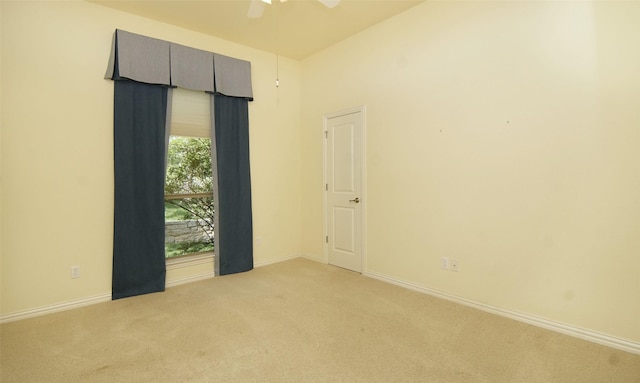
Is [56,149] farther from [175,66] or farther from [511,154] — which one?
[511,154]

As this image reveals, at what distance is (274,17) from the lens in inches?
135

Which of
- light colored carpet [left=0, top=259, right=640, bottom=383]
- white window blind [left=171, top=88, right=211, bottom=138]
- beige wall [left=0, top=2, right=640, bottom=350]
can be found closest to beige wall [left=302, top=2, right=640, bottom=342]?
beige wall [left=0, top=2, right=640, bottom=350]

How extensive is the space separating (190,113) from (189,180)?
82cm

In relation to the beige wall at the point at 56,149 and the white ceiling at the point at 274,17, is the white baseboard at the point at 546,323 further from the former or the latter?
the beige wall at the point at 56,149

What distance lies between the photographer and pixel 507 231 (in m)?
2.72

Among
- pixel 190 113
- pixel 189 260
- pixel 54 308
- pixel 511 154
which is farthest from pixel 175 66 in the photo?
pixel 511 154

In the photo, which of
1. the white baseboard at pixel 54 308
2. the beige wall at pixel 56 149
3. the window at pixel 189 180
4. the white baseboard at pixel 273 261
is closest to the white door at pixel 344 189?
the white baseboard at pixel 273 261

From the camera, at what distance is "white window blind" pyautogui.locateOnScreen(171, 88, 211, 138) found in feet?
12.0

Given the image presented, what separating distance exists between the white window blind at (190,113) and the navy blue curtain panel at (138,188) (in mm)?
177

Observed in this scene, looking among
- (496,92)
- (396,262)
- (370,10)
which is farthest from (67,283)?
(496,92)

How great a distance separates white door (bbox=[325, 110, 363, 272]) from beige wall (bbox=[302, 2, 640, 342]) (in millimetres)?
185

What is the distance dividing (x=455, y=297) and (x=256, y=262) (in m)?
2.54

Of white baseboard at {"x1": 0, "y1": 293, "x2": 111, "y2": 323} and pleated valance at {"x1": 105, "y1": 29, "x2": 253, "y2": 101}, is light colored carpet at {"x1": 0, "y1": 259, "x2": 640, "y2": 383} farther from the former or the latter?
pleated valance at {"x1": 105, "y1": 29, "x2": 253, "y2": 101}

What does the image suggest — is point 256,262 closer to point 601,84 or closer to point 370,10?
point 370,10
